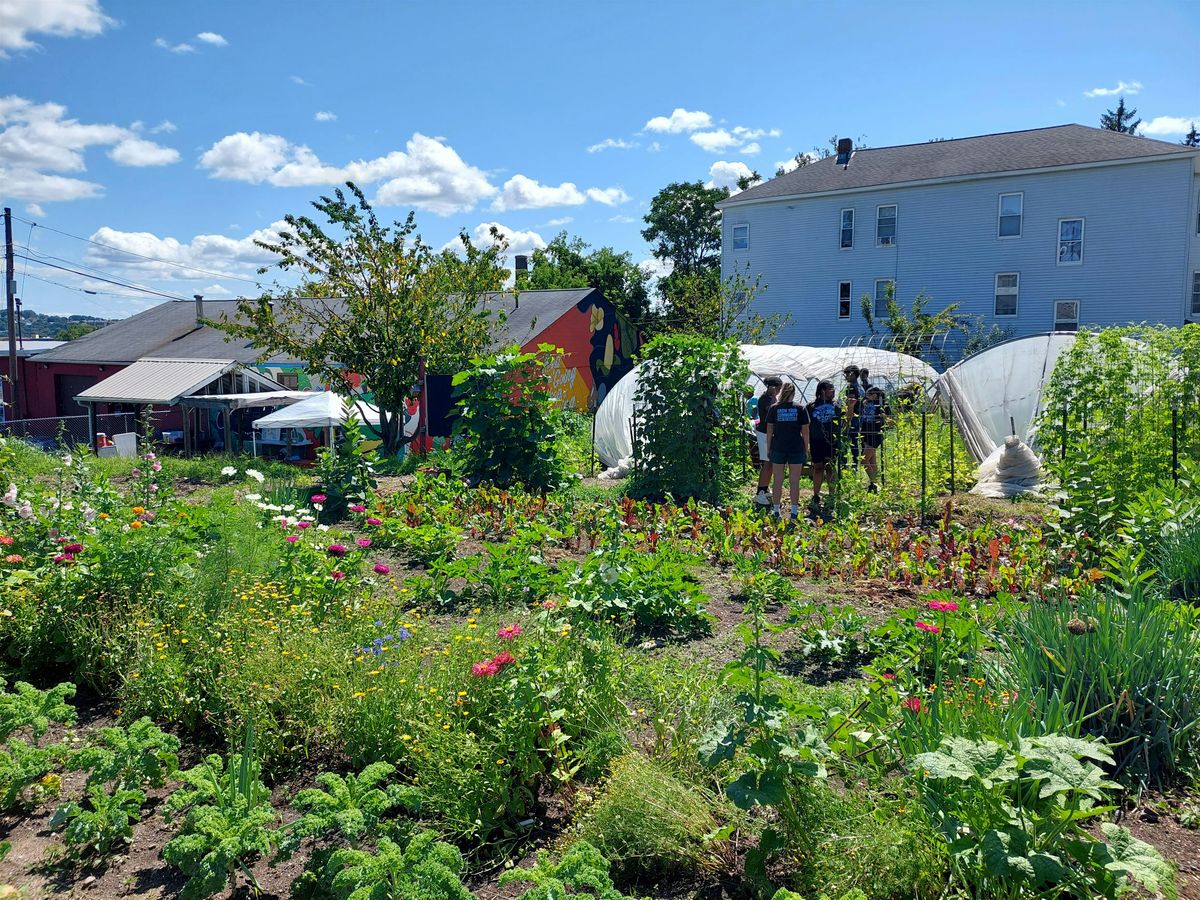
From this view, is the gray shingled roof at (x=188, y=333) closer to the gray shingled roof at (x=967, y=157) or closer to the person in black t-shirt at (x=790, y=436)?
the gray shingled roof at (x=967, y=157)

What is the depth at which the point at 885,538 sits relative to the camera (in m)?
8.05

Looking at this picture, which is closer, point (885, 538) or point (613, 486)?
point (885, 538)

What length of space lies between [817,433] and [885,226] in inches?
837

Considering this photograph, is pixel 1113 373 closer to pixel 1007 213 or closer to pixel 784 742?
pixel 784 742

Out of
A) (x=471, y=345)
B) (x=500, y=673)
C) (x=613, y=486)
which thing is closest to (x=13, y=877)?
(x=500, y=673)

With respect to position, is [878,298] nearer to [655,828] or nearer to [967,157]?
[967,157]

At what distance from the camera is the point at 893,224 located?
28.7m

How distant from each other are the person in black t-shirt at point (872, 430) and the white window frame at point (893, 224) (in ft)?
63.9

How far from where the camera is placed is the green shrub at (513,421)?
10742 mm

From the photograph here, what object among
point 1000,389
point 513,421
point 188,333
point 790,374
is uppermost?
point 188,333

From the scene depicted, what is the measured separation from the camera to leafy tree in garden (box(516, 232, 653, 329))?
143ft

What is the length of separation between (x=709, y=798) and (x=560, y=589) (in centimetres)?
256

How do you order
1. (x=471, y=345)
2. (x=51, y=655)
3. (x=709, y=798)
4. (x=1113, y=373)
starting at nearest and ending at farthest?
1. (x=709, y=798)
2. (x=51, y=655)
3. (x=1113, y=373)
4. (x=471, y=345)

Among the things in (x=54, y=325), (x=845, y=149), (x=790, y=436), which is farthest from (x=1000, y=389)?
(x=54, y=325)
